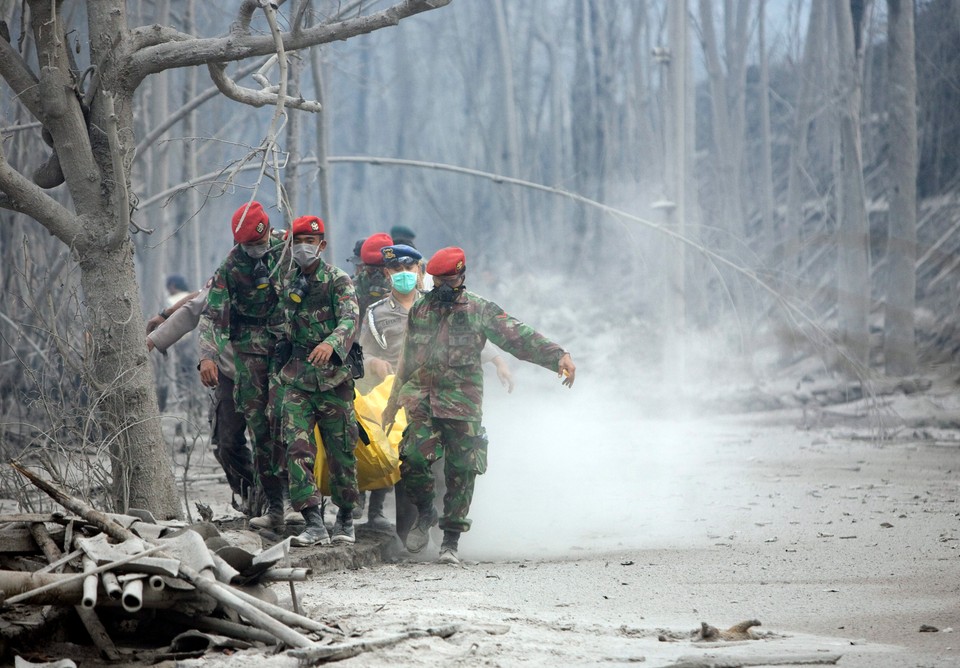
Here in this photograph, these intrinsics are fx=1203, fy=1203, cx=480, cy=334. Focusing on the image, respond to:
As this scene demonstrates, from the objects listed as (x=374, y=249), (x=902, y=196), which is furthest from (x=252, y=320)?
(x=902, y=196)

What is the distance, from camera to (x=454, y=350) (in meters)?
7.59

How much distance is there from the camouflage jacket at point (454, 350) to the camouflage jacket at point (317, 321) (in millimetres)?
644

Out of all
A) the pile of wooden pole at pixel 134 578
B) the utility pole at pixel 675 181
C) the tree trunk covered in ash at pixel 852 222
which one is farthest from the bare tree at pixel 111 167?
the tree trunk covered in ash at pixel 852 222

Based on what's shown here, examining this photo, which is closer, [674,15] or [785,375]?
[674,15]

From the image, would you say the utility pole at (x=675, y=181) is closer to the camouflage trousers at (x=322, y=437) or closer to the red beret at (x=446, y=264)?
the red beret at (x=446, y=264)

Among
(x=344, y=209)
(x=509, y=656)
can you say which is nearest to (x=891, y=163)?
(x=509, y=656)

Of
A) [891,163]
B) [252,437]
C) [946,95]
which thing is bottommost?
[252,437]

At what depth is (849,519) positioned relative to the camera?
8.60 m

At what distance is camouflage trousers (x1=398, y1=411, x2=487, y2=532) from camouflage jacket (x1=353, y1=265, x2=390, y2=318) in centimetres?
167

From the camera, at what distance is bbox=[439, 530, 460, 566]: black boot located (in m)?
7.51

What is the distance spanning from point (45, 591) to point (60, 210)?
294cm

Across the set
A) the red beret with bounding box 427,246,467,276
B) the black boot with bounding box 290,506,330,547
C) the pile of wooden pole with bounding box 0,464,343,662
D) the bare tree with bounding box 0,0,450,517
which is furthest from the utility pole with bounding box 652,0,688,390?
the pile of wooden pole with bounding box 0,464,343,662

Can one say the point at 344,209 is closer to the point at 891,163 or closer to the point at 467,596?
the point at 891,163

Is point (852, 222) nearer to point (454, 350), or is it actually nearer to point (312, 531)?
point (454, 350)
